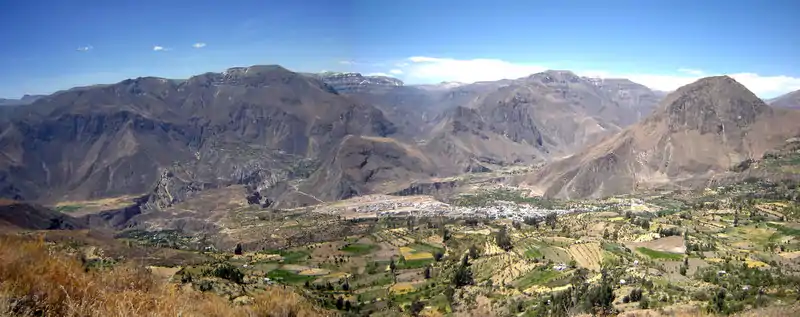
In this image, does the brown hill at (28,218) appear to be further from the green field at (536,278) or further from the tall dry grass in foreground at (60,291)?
the tall dry grass in foreground at (60,291)

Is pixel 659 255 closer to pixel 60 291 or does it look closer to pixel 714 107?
pixel 60 291

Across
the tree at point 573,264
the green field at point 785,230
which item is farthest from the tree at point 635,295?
the green field at point 785,230

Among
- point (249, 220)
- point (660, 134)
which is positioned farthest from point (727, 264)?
point (660, 134)

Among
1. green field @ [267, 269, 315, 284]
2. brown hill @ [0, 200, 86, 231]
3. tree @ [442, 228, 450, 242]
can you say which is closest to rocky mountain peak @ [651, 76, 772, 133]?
tree @ [442, 228, 450, 242]

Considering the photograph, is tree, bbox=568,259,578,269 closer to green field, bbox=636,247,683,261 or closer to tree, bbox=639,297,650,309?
green field, bbox=636,247,683,261

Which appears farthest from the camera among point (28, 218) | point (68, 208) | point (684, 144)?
point (68, 208)

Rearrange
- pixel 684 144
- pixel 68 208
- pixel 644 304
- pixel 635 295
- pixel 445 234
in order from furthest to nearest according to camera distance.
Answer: pixel 68 208
pixel 684 144
pixel 445 234
pixel 635 295
pixel 644 304

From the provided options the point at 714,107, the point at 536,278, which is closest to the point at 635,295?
the point at 536,278

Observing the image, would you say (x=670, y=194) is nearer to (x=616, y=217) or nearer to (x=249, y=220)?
(x=616, y=217)
